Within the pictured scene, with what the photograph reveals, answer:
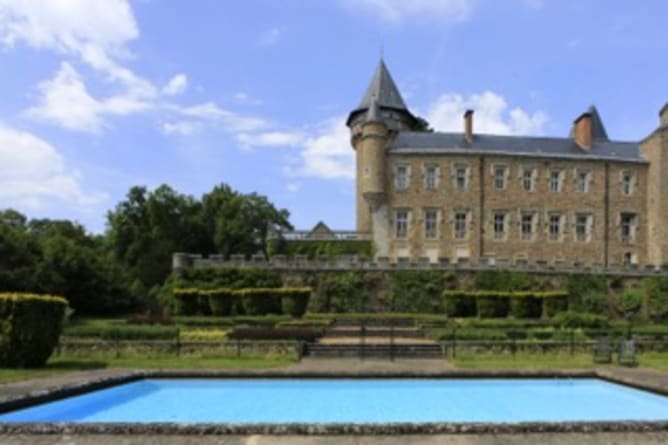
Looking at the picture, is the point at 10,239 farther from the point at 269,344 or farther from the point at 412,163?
the point at 412,163

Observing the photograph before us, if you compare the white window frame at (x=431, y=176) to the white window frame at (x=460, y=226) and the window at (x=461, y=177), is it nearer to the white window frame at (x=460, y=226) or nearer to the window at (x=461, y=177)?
the window at (x=461, y=177)

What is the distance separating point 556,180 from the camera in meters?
45.2

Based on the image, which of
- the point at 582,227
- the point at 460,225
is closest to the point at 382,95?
the point at 460,225

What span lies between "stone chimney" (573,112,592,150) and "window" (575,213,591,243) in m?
5.76

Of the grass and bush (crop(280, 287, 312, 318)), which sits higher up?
bush (crop(280, 287, 312, 318))

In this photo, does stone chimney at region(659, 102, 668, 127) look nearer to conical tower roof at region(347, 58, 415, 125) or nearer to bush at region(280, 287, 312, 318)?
conical tower roof at region(347, 58, 415, 125)

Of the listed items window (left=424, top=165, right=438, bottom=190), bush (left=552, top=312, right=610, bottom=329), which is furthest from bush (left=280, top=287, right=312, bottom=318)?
window (left=424, top=165, right=438, bottom=190)

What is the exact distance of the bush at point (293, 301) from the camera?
31.9m

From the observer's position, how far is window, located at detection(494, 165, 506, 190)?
4456 centimetres

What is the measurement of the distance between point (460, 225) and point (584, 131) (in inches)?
515

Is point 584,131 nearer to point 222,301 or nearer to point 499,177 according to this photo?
point 499,177

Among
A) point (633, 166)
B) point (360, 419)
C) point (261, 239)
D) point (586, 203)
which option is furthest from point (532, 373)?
point (261, 239)

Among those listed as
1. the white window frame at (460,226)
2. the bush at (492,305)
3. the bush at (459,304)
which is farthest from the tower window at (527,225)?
the bush at (459,304)

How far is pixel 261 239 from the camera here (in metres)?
59.4
